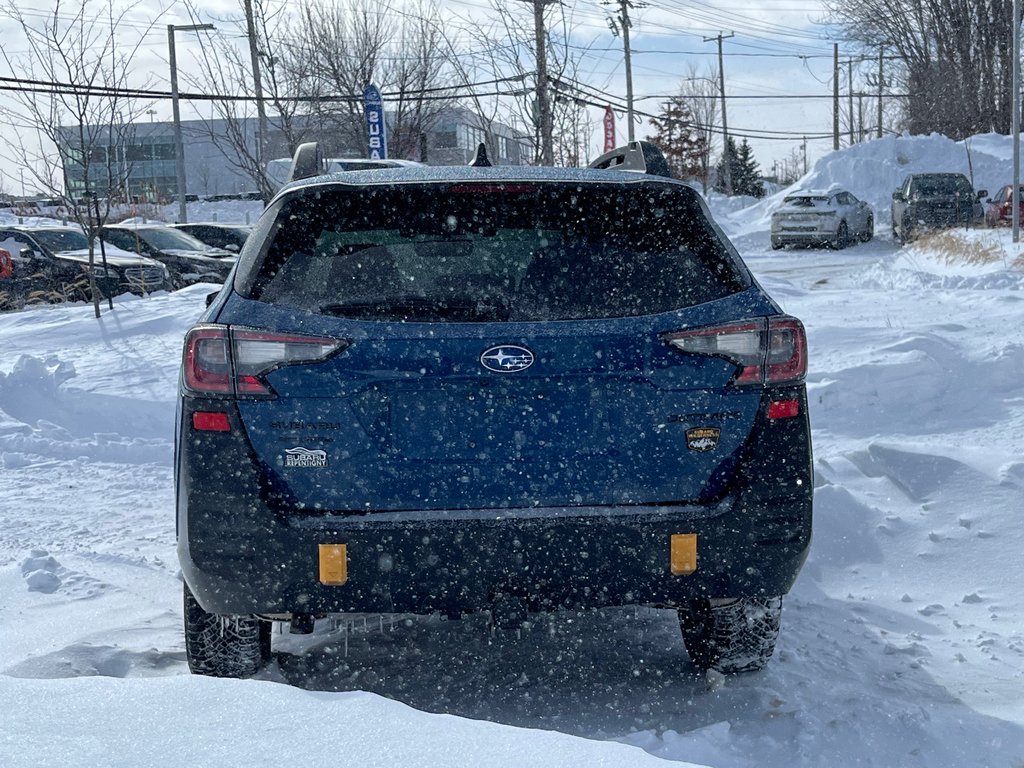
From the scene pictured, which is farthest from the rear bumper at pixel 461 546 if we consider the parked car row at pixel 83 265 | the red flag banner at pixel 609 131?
the red flag banner at pixel 609 131

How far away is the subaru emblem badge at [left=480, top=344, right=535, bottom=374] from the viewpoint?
118 inches

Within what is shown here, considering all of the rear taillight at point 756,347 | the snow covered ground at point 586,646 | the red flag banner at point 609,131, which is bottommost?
the snow covered ground at point 586,646

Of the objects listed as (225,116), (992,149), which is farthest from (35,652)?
(992,149)

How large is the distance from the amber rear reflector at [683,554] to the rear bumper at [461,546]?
0.05 ft

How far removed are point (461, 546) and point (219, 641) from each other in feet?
3.20

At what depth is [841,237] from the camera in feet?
93.6

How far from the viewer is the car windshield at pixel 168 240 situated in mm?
21578

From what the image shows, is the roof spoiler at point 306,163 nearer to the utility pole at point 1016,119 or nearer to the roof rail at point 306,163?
the roof rail at point 306,163

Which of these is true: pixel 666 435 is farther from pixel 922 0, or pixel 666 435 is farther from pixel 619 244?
pixel 922 0

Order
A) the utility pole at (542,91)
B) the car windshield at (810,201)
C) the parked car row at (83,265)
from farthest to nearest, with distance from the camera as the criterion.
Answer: the car windshield at (810,201) < the utility pole at (542,91) < the parked car row at (83,265)

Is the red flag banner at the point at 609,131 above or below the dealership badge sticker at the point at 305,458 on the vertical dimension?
above

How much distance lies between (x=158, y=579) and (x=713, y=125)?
67.8 metres

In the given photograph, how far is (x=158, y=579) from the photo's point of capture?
490 cm

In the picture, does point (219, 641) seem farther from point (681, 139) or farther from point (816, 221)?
point (681, 139)
